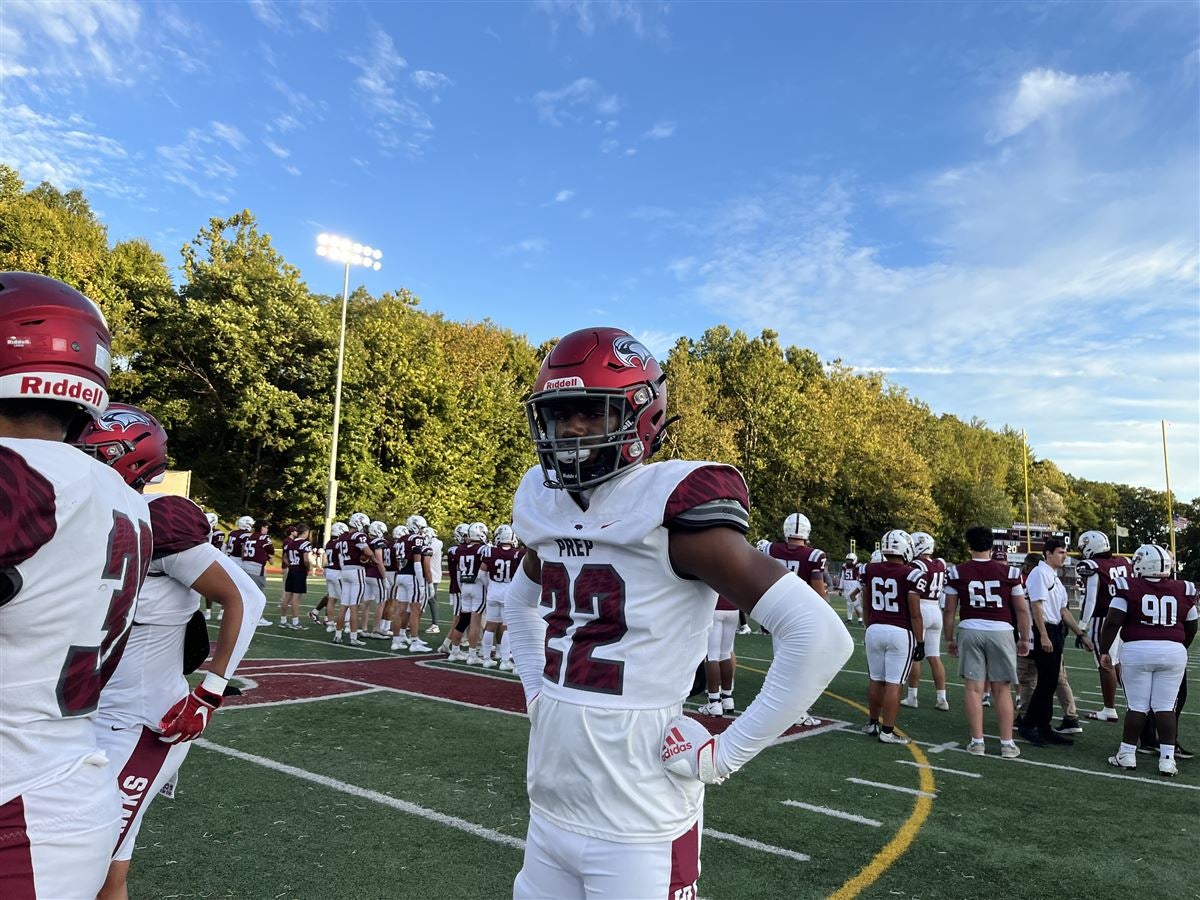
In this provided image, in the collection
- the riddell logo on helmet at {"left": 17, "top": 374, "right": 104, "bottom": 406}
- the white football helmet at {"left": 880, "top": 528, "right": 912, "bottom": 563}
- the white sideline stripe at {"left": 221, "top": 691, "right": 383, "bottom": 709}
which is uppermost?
the riddell logo on helmet at {"left": 17, "top": 374, "right": 104, "bottom": 406}

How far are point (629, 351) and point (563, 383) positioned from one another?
26cm

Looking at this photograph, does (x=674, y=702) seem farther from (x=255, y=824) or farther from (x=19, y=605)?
(x=255, y=824)

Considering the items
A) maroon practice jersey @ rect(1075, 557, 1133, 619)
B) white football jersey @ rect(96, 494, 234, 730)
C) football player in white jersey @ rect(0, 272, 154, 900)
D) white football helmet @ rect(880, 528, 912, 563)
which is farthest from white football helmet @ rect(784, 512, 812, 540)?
football player in white jersey @ rect(0, 272, 154, 900)

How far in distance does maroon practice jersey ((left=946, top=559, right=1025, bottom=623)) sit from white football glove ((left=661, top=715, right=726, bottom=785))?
6818 millimetres

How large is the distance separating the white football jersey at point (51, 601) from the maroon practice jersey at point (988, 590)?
7853 millimetres

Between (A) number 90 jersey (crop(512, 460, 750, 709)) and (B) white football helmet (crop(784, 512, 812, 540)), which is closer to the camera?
(A) number 90 jersey (crop(512, 460, 750, 709))

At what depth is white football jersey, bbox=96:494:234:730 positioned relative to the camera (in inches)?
123

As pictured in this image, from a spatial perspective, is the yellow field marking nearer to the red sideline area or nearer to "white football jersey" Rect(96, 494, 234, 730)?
the red sideline area

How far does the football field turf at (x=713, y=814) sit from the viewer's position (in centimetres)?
468

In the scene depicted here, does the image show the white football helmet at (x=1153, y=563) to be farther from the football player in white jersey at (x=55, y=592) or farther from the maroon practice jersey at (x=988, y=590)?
the football player in white jersey at (x=55, y=592)

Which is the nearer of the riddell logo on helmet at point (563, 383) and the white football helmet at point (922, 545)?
the riddell logo on helmet at point (563, 383)

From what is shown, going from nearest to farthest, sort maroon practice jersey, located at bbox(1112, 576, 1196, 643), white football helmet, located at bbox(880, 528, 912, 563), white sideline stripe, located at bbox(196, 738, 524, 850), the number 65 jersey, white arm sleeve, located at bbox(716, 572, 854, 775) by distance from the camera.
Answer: white arm sleeve, located at bbox(716, 572, 854, 775) → the number 65 jersey → white sideline stripe, located at bbox(196, 738, 524, 850) → maroon practice jersey, located at bbox(1112, 576, 1196, 643) → white football helmet, located at bbox(880, 528, 912, 563)

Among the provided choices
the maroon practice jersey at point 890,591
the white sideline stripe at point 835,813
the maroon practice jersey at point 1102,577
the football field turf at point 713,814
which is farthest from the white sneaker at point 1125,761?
the white sideline stripe at point 835,813

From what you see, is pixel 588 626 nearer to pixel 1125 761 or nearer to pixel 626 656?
pixel 626 656
